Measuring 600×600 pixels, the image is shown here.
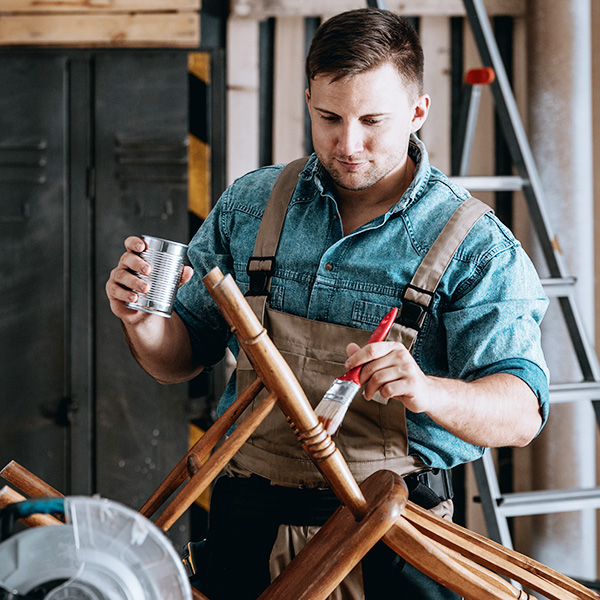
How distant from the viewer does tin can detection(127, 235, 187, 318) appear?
1144 millimetres

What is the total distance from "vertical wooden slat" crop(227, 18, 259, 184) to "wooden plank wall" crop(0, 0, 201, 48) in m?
0.15

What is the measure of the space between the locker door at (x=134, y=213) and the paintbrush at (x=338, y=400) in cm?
176

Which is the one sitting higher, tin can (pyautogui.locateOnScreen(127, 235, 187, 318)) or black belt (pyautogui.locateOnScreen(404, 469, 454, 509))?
tin can (pyautogui.locateOnScreen(127, 235, 187, 318))

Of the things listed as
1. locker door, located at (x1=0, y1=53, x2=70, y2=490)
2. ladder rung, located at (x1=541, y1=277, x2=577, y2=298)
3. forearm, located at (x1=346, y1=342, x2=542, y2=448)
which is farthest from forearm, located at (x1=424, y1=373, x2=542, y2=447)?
locker door, located at (x1=0, y1=53, x2=70, y2=490)

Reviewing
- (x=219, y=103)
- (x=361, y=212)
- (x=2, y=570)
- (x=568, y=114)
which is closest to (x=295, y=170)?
(x=361, y=212)

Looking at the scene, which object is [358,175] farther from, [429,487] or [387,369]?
[429,487]

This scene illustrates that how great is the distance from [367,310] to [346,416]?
204 millimetres

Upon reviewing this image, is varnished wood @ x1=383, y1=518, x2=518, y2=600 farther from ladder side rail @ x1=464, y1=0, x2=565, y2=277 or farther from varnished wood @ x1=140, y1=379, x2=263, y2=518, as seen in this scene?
ladder side rail @ x1=464, y1=0, x2=565, y2=277

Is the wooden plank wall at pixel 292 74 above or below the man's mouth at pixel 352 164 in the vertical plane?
above

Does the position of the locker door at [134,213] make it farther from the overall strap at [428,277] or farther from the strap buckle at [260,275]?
the overall strap at [428,277]

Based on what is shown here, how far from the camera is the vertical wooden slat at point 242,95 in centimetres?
265

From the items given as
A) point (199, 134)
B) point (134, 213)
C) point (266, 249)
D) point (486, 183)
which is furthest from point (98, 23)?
point (266, 249)

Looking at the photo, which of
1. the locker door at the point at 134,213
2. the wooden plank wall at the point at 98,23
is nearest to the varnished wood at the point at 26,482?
the locker door at the point at 134,213

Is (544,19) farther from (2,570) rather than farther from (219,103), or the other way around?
(2,570)
